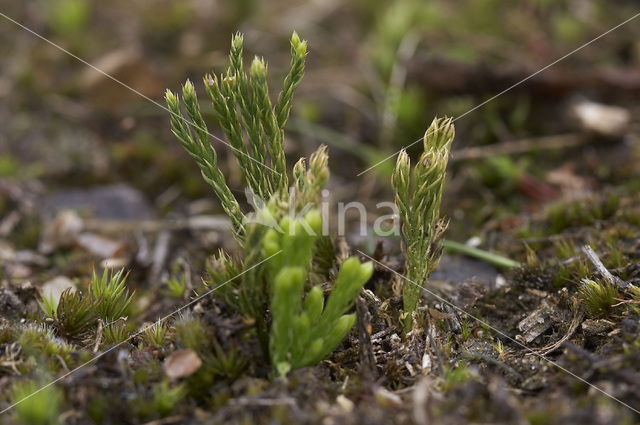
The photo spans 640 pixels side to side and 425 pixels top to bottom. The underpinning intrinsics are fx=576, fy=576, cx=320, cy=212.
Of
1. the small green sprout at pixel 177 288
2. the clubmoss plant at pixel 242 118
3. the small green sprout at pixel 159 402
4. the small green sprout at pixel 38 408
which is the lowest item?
the small green sprout at pixel 177 288

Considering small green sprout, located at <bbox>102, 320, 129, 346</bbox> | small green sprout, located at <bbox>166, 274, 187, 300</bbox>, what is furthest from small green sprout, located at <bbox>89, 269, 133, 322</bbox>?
small green sprout, located at <bbox>166, 274, 187, 300</bbox>

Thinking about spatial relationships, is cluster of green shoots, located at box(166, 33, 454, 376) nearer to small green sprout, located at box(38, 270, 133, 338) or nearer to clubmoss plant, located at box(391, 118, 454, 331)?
clubmoss plant, located at box(391, 118, 454, 331)

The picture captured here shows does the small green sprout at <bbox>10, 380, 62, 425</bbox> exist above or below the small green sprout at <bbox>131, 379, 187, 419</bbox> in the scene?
above

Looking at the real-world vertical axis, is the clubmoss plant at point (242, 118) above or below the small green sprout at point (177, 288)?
above

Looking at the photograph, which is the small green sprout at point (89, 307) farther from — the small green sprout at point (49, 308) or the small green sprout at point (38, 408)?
the small green sprout at point (38, 408)

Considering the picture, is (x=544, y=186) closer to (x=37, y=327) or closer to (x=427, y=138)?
(x=427, y=138)

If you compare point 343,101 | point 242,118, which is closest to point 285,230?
point 242,118

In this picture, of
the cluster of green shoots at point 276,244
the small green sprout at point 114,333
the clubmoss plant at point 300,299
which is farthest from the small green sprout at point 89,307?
the clubmoss plant at point 300,299
